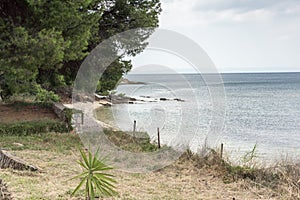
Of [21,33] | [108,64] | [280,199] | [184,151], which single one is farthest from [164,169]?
[108,64]

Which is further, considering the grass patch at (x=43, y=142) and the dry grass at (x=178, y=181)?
the grass patch at (x=43, y=142)

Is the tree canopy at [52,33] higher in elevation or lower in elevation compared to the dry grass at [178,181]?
higher

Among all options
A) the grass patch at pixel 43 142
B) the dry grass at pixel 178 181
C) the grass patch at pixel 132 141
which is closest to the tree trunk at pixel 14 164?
the dry grass at pixel 178 181

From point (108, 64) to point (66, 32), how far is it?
342 cm

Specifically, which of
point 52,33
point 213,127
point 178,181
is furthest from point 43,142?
→ point 213,127

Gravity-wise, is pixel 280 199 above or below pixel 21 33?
below

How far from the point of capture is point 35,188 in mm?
5180

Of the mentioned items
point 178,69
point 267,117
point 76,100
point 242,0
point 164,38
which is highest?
point 242,0

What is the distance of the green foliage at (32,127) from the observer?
10456 millimetres

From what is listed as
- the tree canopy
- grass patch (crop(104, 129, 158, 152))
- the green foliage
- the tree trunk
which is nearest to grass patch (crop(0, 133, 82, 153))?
the green foliage

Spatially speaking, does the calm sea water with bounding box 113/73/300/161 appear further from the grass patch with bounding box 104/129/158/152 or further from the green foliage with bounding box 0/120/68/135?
the green foliage with bounding box 0/120/68/135

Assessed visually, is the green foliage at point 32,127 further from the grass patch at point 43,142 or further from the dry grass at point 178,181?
the dry grass at point 178,181

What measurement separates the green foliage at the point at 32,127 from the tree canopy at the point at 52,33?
44.8 inches

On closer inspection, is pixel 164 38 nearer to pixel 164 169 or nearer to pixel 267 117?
pixel 164 169
